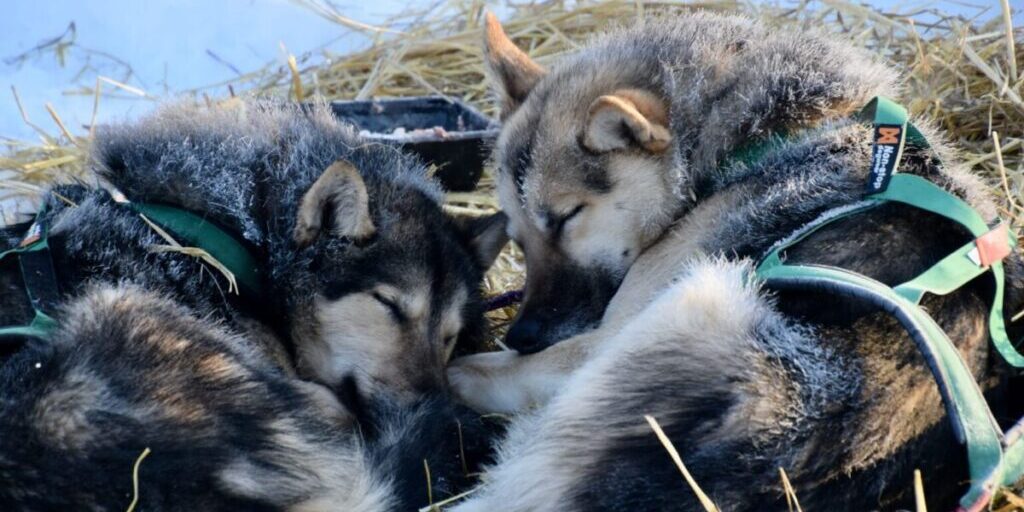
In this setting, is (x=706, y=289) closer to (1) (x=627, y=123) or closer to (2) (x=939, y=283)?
(2) (x=939, y=283)

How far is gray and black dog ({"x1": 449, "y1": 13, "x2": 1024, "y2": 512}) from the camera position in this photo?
258 centimetres

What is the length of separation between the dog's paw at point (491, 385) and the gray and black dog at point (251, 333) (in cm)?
14

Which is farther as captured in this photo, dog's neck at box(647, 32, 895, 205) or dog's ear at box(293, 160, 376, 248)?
dog's neck at box(647, 32, 895, 205)

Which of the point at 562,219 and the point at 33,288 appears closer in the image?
the point at 33,288

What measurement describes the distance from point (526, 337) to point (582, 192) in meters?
0.59

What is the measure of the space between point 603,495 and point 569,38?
4.79 m

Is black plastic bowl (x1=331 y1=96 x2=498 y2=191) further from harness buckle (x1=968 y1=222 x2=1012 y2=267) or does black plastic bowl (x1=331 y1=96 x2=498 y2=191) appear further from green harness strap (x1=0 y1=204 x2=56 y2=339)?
harness buckle (x1=968 y1=222 x2=1012 y2=267)

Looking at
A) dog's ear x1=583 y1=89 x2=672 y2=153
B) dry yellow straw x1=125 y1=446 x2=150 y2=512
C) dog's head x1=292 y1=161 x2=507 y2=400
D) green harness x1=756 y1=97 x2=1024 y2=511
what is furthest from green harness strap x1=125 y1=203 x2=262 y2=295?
green harness x1=756 y1=97 x2=1024 y2=511

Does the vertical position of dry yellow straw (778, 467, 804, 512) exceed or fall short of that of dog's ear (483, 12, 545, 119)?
it falls short

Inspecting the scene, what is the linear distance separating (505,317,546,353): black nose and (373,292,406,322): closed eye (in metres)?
0.46

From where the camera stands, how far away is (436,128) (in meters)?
5.93

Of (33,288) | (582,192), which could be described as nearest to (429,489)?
(33,288)

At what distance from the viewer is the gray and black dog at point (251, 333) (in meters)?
2.74

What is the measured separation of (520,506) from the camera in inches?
106
